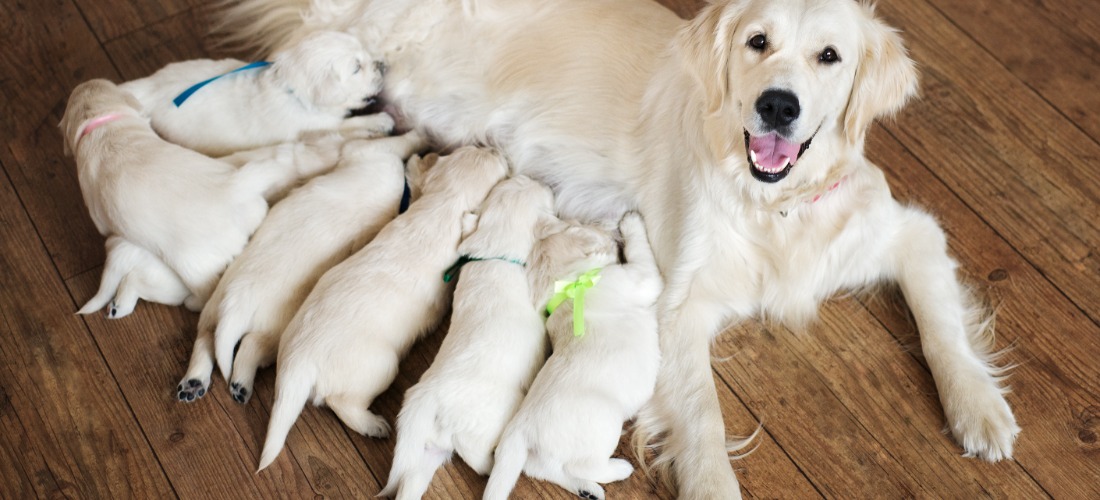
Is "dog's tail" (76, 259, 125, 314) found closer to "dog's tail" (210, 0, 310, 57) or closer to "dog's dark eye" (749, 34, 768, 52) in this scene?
"dog's tail" (210, 0, 310, 57)

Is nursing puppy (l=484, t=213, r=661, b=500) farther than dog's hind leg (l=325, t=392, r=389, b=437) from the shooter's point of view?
No

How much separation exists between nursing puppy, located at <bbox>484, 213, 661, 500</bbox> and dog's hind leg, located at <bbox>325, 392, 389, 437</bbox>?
35 centimetres

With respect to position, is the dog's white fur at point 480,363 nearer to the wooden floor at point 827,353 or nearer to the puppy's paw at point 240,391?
the wooden floor at point 827,353

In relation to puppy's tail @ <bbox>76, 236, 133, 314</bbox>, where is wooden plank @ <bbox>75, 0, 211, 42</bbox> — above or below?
above

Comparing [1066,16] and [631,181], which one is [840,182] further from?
[1066,16]

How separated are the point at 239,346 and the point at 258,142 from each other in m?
0.59

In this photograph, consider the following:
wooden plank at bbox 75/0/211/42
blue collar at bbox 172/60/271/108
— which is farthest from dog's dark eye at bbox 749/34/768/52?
wooden plank at bbox 75/0/211/42

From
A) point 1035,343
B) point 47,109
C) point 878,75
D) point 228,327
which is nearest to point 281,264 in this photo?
point 228,327

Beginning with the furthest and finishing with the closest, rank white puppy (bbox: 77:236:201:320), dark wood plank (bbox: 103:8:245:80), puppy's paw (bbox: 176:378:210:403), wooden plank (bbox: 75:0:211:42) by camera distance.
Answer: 1. wooden plank (bbox: 75:0:211:42)
2. dark wood plank (bbox: 103:8:245:80)
3. white puppy (bbox: 77:236:201:320)
4. puppy's paw (bbox: 176:378:210:403)

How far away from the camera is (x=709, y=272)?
2.27 metres

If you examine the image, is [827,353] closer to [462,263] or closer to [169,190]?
[462,263]

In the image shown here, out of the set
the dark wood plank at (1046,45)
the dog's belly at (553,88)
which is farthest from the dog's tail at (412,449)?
the dark wood plank at (1046,45)

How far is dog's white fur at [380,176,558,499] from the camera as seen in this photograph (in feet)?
6.39

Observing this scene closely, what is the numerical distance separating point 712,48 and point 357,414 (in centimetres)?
109
